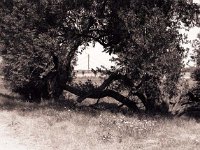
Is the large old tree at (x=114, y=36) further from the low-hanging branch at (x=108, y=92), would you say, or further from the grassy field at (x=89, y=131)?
the grassy field at (x=89, y=131)

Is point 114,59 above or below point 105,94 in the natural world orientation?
above

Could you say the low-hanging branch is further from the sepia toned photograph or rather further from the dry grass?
the dry grass

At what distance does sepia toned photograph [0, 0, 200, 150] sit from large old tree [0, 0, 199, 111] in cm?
5

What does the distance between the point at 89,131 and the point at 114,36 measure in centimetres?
720

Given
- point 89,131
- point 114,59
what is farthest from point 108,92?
point 89,131

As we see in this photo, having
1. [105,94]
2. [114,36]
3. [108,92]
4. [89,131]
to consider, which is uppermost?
[114,36]

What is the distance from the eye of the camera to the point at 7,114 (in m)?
17.7

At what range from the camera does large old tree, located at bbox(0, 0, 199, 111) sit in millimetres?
17828

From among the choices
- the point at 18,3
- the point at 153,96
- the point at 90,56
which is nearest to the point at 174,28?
the point at 153,96

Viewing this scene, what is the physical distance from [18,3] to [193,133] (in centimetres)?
1024

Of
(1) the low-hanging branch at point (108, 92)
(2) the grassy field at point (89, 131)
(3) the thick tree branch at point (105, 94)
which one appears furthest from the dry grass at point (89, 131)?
(3) the thick tree branch at point (105, 94)

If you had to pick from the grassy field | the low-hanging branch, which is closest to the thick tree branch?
the low-hanging branch

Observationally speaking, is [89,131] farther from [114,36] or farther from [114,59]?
[114,36]

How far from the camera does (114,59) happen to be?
1855cm
